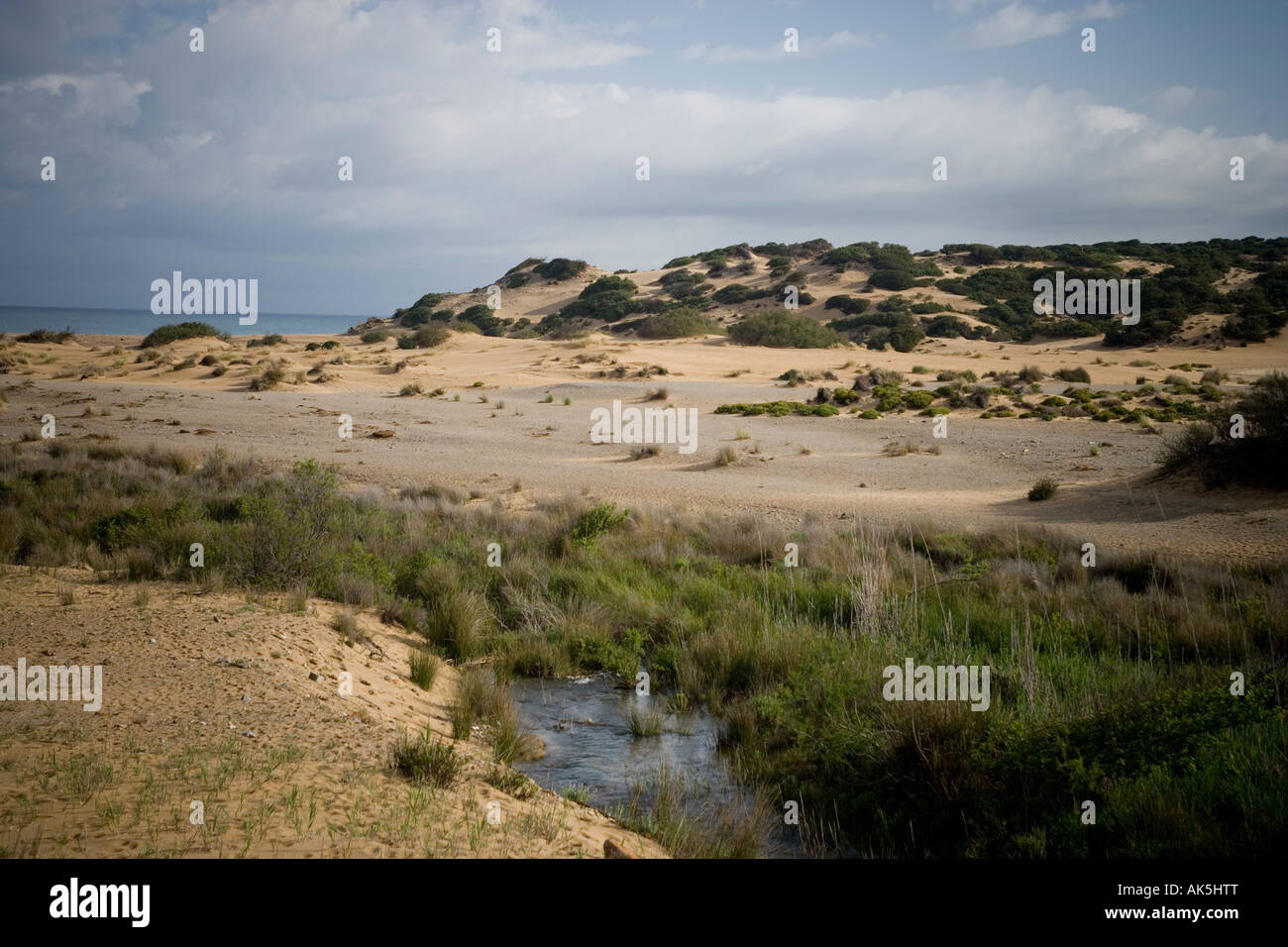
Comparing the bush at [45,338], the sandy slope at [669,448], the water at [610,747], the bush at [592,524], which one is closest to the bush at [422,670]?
the water at [610,747]

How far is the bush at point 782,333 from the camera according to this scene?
170 ft

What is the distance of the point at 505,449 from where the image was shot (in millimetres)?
21547

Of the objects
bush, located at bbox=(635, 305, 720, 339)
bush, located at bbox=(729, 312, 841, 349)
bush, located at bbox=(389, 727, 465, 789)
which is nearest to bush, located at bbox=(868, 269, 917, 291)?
bush, located at bbox=(729, 312, 841, 349)

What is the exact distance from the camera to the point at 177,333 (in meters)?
45.2

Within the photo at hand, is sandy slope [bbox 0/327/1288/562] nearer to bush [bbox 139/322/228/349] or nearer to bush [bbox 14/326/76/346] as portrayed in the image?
bush [bbox 139/322/228/349]

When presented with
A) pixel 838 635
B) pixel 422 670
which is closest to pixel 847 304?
pixel 838 635

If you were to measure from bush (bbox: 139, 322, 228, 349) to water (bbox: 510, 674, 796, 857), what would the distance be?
44176mm

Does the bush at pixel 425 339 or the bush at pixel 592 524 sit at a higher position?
the bush at pixel 425 339

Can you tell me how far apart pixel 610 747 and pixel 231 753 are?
2852 mm

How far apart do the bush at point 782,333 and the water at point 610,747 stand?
4567 centimetres

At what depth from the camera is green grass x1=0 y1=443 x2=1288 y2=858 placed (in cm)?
486

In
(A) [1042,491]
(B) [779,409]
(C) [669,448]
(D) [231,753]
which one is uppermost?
(B) [779,409]

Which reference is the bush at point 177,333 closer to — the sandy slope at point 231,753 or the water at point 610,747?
the sandy slope at point 231,753

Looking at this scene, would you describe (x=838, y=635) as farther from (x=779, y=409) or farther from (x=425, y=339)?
(x=425, y=339)
